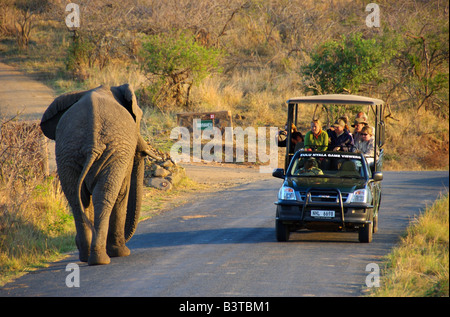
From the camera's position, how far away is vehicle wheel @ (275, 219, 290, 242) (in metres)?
10.5

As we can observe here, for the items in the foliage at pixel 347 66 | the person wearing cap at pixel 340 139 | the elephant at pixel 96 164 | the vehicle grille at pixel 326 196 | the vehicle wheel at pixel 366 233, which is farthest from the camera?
the foliage at pixel 347 66

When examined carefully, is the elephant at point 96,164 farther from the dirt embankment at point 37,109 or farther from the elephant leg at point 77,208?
the dirt embankment at point 37,109

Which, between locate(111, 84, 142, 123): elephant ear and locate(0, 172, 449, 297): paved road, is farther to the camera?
locate(111, 84, 142, 123): elephant ear

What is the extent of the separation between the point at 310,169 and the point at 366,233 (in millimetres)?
1607

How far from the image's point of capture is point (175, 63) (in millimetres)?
26781

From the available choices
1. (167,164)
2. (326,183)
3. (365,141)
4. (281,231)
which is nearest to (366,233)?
(326,183)

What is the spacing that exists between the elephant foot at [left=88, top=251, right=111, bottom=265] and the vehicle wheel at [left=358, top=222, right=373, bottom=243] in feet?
13.4

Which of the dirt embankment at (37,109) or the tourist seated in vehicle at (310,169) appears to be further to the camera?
the dirt embankment at (37,109)

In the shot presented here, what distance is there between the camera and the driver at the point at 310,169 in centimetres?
1134

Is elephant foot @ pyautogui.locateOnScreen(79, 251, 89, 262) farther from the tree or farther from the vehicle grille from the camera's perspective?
the tree

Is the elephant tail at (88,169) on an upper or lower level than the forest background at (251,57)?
lower

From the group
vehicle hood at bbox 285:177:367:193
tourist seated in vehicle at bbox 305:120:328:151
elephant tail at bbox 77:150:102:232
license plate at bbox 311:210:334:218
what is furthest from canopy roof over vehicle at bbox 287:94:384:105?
elephant tail at bbox 77:150:102:232

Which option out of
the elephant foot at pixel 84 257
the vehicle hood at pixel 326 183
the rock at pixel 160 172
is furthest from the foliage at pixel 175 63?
the elephant foot at pixel 84 257

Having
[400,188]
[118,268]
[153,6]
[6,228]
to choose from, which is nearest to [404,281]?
[118,268]
